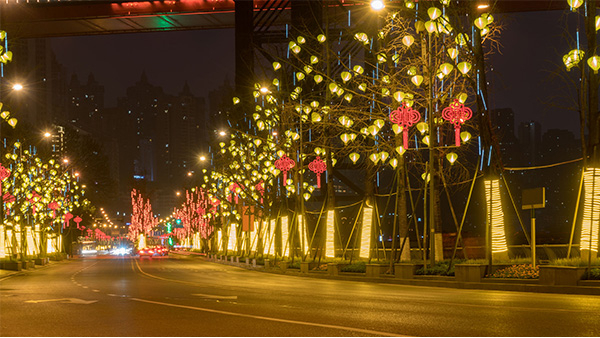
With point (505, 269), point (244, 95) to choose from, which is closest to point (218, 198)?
point (244, 95)

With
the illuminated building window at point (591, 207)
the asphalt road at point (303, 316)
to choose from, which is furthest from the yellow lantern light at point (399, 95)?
the asphalt road at point (303, 316)

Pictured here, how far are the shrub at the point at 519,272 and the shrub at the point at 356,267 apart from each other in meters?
7.92

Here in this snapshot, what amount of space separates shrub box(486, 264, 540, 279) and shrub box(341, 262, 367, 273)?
Result: 7923mm

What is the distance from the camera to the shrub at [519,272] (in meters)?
20.8

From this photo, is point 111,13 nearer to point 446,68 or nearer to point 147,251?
point 147,251

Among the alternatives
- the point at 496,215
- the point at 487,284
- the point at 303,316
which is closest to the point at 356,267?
the point at 496,215

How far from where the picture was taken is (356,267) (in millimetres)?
30047

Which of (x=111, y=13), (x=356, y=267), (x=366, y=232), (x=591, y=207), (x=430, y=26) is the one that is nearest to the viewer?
(x=430, y=26)

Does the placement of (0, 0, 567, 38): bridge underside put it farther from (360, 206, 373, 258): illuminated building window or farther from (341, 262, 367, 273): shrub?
(341, 262, 367, 273): shrub

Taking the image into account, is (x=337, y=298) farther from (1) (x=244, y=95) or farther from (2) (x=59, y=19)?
(2) (x=59, y=19)

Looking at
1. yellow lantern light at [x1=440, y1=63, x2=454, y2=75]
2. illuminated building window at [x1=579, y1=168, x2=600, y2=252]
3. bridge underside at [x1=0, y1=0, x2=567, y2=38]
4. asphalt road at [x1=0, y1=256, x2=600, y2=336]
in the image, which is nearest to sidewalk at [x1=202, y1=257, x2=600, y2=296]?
asphalt road at [x1=0, y1=256, x2=600, y2=336]

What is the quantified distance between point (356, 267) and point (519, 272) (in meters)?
9.52

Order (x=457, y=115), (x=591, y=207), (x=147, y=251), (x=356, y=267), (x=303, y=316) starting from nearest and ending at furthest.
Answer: (x=303, y=316), (x=591, y=207), (x=457, y=115), (x=356, y=267), (x=147, y=251)

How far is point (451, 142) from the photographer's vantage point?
31891mm
